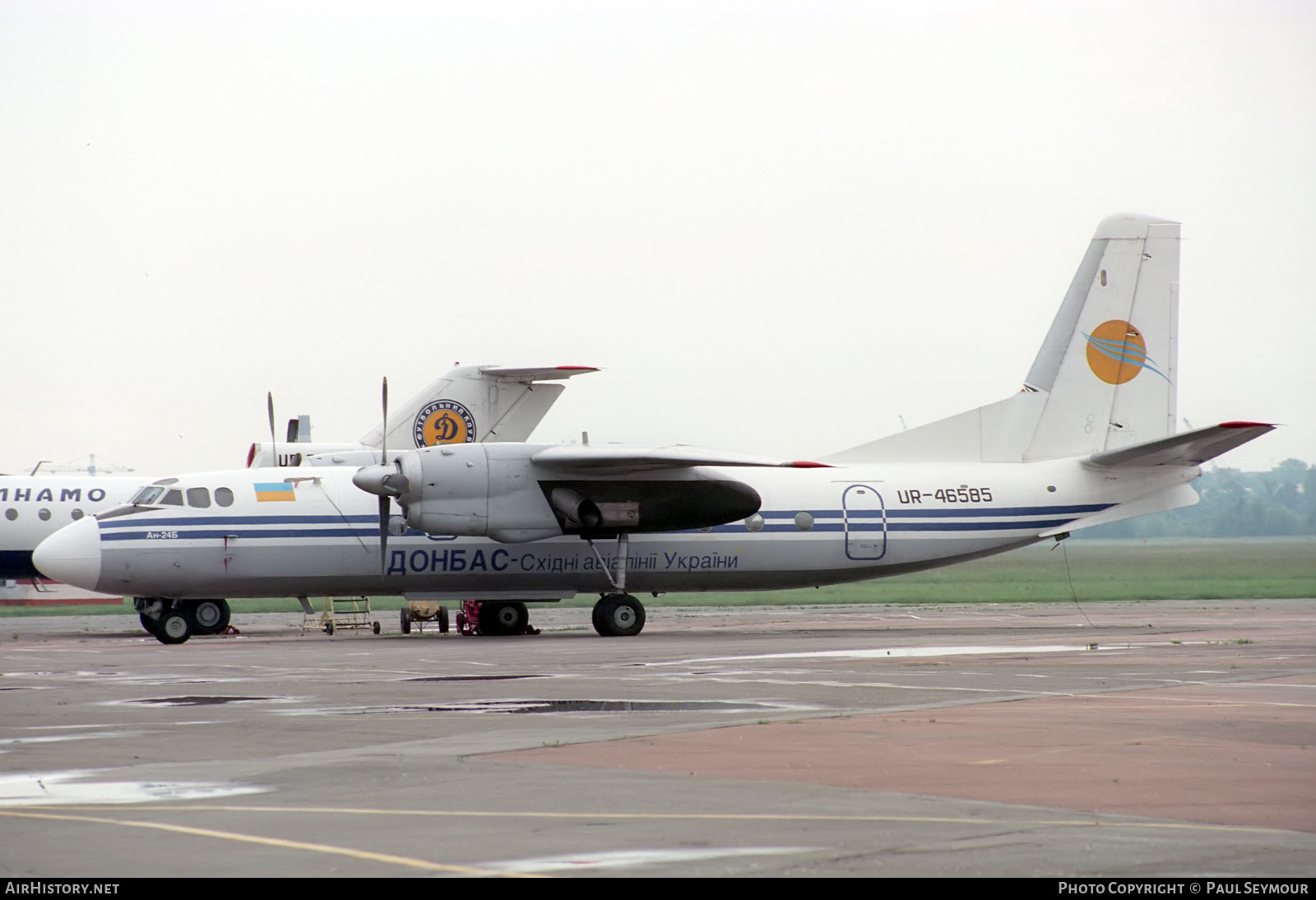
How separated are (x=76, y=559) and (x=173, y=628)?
2.29 m

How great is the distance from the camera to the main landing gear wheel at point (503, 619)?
101 feet

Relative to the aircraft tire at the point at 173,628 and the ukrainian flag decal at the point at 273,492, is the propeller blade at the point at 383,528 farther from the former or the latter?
the aircraft tire at the point at 173,628

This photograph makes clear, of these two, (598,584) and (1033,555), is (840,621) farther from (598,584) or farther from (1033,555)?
(1033,555)

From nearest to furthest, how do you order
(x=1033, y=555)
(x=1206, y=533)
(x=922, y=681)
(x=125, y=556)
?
(x=922, y=681)
(x=125, y=556)
(x=1033, y=555)
(x=1206, y=533)

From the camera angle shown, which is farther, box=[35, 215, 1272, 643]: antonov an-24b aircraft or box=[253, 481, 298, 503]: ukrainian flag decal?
box=[253, 481, 298, 503]: ukrainian flag decal

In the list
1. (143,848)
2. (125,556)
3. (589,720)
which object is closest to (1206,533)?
(125,556)

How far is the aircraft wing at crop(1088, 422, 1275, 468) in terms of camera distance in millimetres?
27859

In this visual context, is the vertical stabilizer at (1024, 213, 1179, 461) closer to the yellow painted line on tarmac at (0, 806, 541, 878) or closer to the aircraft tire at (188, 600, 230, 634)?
the aircraft tire at (188, 600, 230, 634)

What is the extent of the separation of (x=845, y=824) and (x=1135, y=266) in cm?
2711

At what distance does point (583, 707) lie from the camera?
14.2 metres

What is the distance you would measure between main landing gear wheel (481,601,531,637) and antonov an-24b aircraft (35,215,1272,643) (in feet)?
0.12

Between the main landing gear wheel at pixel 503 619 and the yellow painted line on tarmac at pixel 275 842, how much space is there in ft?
74.2

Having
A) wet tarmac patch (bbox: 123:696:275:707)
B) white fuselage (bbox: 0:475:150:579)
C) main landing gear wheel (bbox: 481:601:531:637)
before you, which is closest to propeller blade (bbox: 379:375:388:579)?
main landing gear wheel (bbox: 481:601:531:637)

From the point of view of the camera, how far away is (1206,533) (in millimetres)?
95000
